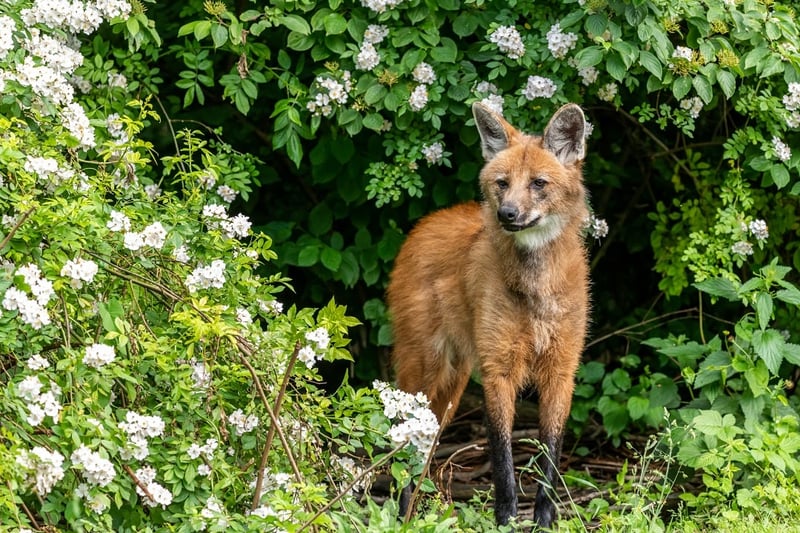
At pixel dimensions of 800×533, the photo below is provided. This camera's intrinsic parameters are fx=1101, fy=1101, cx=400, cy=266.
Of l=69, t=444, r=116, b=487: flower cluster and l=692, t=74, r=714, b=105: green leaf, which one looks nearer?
l=69, t=444, r=116, b=487: flower cluster

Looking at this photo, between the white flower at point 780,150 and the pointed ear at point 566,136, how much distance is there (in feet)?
3.29

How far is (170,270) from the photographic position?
392 centimetres

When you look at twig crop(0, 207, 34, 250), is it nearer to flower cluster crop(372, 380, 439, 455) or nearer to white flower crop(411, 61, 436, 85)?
flower cluster crop(372, 380, 439, 455)

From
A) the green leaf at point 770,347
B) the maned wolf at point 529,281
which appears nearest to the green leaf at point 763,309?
the green leaf at point 770,347

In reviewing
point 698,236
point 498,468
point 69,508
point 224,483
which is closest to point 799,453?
point 698,236

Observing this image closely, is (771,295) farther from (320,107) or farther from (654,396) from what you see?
(320,107)

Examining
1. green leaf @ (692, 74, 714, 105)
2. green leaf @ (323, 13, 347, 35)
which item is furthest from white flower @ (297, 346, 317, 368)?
green leaf @ (692, 74, 714, 105)

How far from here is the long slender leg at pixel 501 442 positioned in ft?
14.5

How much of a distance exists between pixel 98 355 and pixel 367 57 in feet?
6.82

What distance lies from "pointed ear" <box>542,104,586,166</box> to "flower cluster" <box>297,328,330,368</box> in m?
1.53

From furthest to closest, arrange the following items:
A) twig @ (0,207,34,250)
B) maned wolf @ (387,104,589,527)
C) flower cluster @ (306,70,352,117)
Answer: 1. flower cluster @ (306,70,352,117)
2. maned wolf @ (387,104,589,527)
3. twig @ (0,207,34,250)

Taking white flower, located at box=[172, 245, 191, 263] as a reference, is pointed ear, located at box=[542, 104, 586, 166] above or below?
below

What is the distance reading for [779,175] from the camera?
4.97 m

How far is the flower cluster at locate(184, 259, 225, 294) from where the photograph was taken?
3.70 metres
